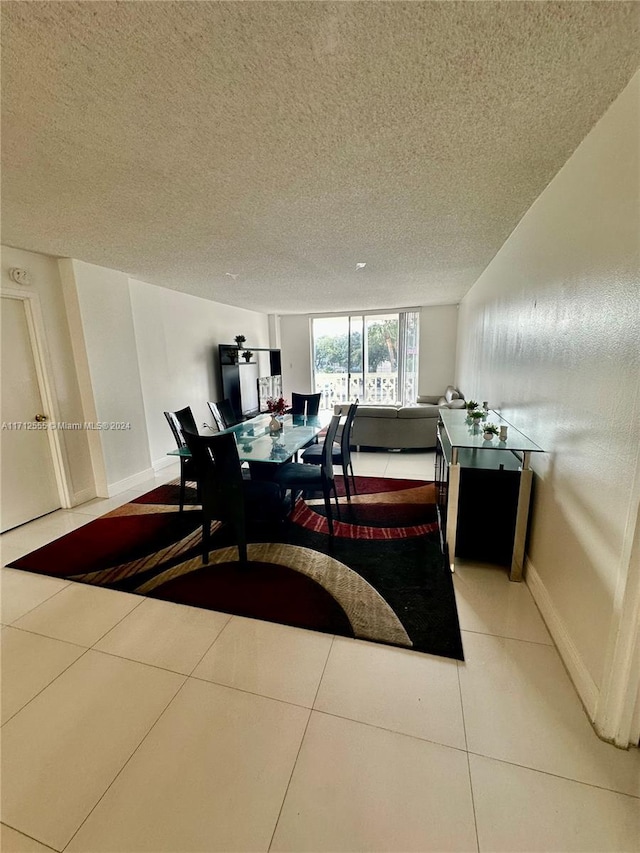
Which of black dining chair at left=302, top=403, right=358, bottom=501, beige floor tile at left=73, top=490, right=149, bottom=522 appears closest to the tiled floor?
beige floor tile at left=73, top=490, right=149, bottom=522

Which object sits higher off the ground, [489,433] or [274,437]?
[489,433]

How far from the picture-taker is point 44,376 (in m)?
3.05

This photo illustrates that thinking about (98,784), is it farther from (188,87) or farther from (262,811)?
(188,87)

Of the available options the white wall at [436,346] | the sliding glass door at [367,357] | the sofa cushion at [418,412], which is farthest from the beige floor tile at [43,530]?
the white wall at [436,346]

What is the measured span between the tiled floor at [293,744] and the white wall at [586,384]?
293 mm

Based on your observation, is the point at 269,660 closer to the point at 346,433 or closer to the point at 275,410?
the point at 346,433

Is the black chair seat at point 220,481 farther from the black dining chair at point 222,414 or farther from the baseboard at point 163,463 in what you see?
the baseboard at point 163,463

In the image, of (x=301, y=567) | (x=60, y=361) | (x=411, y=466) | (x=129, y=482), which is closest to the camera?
(x=301, y=567)

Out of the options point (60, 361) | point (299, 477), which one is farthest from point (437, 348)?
point (60, 361)

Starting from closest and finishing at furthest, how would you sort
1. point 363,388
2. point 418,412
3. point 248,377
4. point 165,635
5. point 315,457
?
point 165,635 → point 315,457 → point 418,412 → point 248,377 → point 363,388

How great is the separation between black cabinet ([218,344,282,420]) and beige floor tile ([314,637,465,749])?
4278 millimetres

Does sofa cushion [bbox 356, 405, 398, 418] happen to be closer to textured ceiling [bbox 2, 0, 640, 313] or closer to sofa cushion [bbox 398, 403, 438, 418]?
sofa cushion [bbox 398, 403, 438, 418]

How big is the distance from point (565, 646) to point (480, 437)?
4.04ft

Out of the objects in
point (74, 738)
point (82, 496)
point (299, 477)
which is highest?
point (299, 477)
